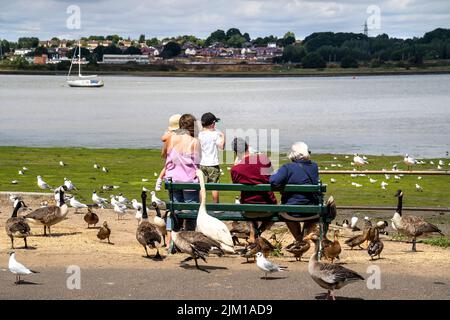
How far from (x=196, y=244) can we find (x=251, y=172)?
5.20ft

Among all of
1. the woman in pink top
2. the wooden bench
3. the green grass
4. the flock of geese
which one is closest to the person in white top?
the woman in pink top

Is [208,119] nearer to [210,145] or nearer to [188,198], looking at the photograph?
[210,145]

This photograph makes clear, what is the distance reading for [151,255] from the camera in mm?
12375

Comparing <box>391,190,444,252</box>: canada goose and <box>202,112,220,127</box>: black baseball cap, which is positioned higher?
<box>202,112,220,127</box>: black baseball cap

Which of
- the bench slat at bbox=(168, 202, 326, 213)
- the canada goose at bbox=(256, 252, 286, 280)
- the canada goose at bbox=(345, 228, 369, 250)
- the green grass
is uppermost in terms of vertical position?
the bench slat at bbox=(168, 202, 326, 213)

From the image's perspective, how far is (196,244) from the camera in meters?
10.9

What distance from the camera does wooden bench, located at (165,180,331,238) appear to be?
11.6m

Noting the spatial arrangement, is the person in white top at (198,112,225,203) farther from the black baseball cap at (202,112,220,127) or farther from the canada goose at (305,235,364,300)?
the canada goose at (305,235,364,300)

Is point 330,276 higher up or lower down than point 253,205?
lower down

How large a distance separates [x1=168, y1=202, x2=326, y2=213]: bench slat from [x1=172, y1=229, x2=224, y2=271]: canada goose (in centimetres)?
84

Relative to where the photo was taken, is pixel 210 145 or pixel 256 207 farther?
pixel 210 145

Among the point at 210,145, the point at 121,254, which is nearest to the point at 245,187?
the point at 210,145

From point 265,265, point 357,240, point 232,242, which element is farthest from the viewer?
point 357,240
